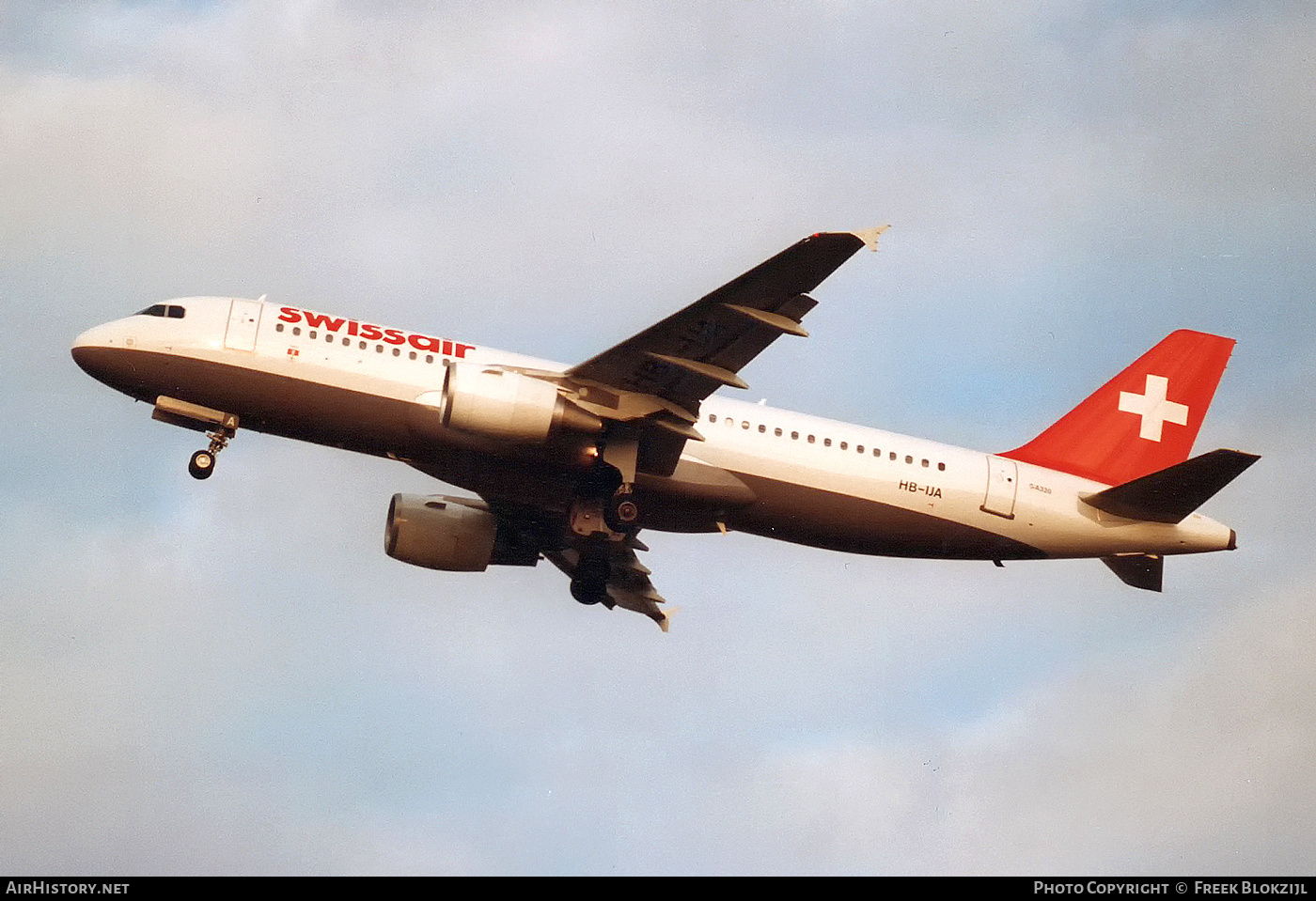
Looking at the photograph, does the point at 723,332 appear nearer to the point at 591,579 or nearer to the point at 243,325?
the point at 591,579

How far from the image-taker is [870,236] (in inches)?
1204

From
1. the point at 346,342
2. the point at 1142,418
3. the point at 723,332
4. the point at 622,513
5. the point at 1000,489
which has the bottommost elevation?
the point at 622,513

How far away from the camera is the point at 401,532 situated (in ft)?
137

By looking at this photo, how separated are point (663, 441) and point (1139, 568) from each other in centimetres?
1302

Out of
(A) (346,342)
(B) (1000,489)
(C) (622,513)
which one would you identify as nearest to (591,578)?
(C) (622,513)

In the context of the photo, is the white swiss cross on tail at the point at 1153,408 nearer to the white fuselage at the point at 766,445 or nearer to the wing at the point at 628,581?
the white fuselage at the point at 766,445

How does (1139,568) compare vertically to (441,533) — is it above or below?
above

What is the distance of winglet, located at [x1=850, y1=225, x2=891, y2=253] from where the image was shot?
100 feet

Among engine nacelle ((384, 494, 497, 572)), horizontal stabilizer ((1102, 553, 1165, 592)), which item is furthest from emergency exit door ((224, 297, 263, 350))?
horizontal stabilizer ((1102, 553, 1165, 592))

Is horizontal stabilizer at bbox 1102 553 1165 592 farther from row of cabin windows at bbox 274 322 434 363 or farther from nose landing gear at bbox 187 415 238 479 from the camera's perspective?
nose landing gear at bbox 187 415 238 479

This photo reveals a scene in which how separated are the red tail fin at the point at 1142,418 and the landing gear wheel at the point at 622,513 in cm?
1076
